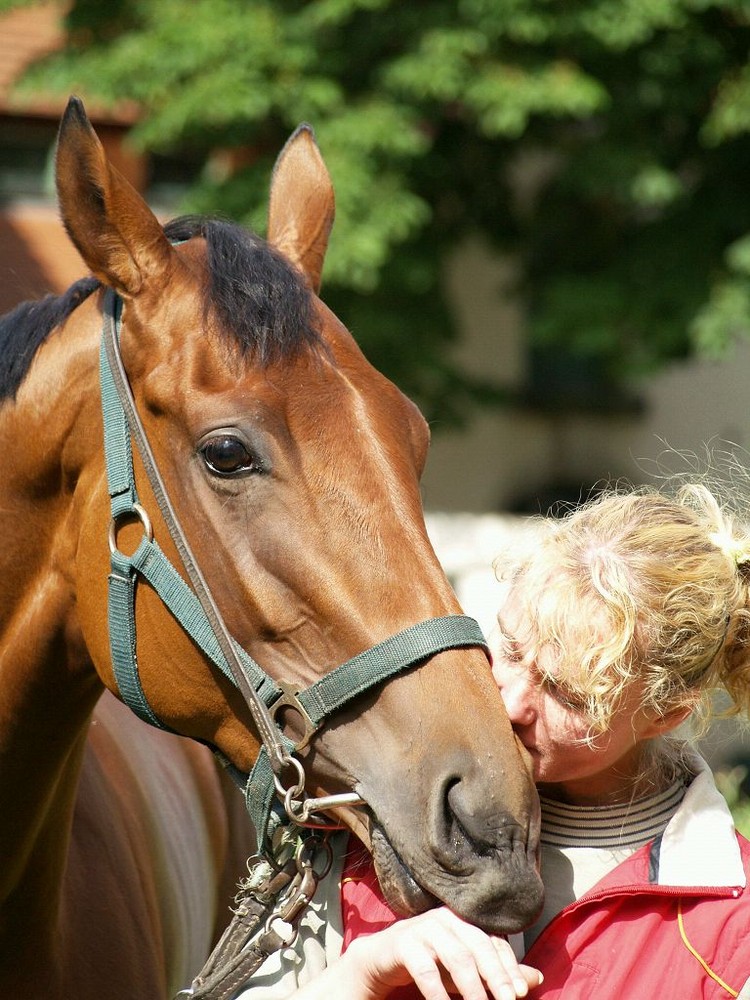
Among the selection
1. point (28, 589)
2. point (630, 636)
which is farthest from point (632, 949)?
point (28, 589)

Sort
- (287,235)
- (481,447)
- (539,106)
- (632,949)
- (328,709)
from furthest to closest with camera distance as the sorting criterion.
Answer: (481,447) < (539,106) < (287,235) < (328,709) < (632,949)

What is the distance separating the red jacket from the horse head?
120mm

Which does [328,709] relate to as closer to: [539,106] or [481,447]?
[539,106]

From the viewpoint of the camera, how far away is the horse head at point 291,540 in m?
1.62

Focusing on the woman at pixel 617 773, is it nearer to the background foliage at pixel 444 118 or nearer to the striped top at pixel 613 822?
the striped top at pixel 613 822

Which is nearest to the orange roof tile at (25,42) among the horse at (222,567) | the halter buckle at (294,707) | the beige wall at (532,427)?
the beige wall at (532,427)

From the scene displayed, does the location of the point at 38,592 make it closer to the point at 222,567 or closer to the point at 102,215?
the point at 222,567

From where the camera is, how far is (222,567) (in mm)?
1855

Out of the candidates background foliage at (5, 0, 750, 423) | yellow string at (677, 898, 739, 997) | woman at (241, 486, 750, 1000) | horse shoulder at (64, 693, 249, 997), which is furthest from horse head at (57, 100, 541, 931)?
background foliage at (5, 0, 750, 423)

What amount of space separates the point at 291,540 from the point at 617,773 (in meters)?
0.61

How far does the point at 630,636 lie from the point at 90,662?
99cm

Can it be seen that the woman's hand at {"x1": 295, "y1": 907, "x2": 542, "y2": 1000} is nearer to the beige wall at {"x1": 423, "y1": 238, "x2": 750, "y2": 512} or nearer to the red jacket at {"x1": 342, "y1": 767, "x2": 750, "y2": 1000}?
the red jacket at {"x1": 342, "y1": 767, "x2": 750, "y2": 1000}

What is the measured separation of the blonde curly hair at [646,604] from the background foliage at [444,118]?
17.8 ft

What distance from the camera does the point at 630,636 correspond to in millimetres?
1686
